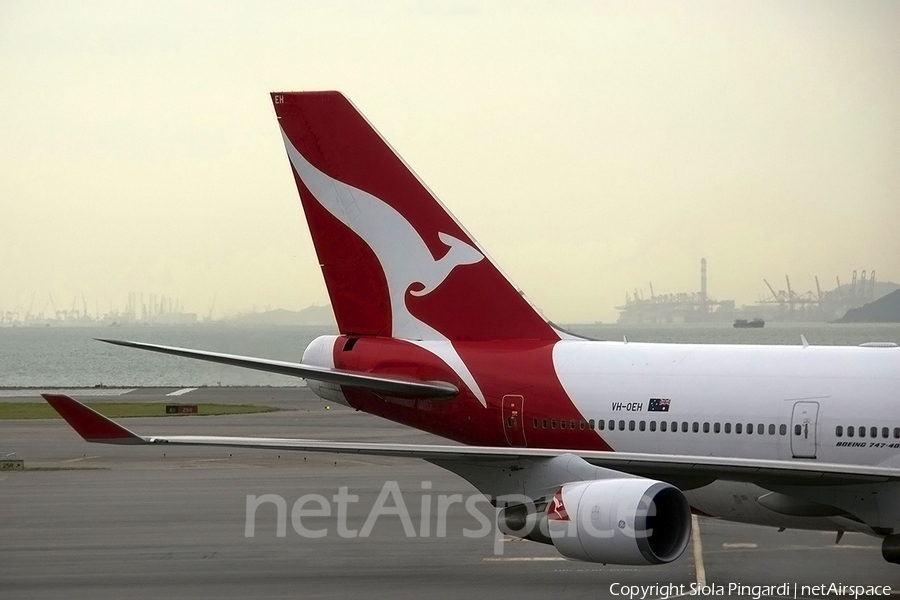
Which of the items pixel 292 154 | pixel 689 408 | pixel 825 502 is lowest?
pixel 825 502

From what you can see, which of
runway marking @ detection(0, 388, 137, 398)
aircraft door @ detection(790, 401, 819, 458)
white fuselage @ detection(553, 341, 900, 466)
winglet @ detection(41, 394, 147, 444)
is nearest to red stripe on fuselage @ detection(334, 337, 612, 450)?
white fuselage @ detection(553, 341, 900, 466)

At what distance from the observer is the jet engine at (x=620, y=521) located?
1848 centimetres

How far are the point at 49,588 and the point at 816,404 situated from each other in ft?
44.8

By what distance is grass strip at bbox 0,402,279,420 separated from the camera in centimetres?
6038

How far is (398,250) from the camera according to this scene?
26.2m

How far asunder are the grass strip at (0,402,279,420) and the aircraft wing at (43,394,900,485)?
39.8 meters

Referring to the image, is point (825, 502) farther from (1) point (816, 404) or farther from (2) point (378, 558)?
(2) point (378, 558)

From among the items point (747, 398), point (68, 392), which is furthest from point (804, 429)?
point (68, 392)

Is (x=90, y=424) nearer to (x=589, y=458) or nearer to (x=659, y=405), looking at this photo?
(x=589, y=458)

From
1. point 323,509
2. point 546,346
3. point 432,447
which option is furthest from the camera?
point 323,509

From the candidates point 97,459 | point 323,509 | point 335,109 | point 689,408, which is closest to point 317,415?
point 97,459

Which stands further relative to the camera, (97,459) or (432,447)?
(97,459)

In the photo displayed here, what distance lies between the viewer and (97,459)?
4050 cm

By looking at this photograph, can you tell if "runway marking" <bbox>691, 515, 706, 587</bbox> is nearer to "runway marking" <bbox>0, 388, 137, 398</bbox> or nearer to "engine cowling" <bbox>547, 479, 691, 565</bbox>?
"engine cowling" <bbox>547, 479, 691, 565</bbox>
